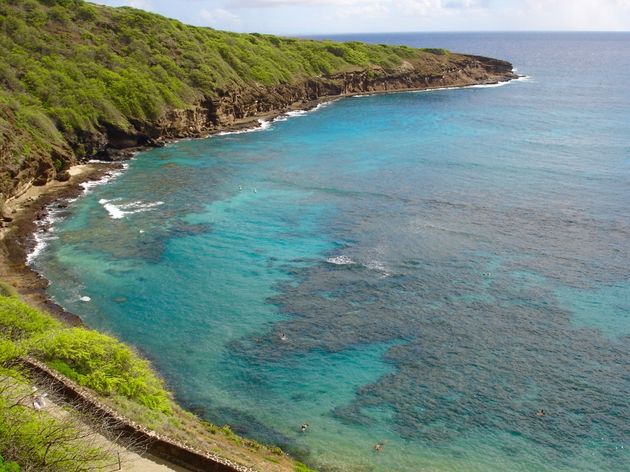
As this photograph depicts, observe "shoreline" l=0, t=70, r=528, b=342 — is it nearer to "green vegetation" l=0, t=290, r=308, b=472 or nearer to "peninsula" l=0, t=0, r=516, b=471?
"peninsula" l=0, t=0, r=516, b=471

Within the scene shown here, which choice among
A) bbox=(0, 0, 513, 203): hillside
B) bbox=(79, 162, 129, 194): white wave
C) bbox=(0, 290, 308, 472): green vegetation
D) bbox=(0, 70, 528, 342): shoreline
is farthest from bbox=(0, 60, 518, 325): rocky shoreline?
bbox=(0, 290, 308, 472): green vegetation

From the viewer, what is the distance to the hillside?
6994 cm

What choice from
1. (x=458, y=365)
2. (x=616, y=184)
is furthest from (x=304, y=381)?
(x=616, y=184)

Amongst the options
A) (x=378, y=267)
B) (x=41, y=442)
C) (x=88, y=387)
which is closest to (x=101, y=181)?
(x=378, y=267)

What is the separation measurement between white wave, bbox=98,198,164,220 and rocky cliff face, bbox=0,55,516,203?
842 cm

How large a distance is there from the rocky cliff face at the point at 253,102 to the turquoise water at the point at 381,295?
695cm

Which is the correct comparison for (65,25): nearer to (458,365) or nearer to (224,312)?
(224,312)

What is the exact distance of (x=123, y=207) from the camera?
6000cm

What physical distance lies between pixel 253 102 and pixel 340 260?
67.4 meters

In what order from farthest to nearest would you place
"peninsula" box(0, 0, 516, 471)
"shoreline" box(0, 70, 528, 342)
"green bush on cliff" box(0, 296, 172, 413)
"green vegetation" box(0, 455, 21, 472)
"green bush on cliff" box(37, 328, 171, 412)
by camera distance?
"shoreline" box(0, 70, 528, 342), "green bush on cliff" box(37, 328, 171, 412), "green bush on cliff" box(0, 296, 172, 413), "peninsula" box(0, 0, 516, 471), "green vegetation" box(0, 455, 21, 472)

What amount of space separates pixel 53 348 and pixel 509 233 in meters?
38.0

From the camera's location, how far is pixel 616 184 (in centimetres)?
6481

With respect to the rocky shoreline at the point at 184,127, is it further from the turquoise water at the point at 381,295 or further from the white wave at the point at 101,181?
the turquoise water at the point at 381,295

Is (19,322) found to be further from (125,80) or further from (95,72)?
(95,72)
